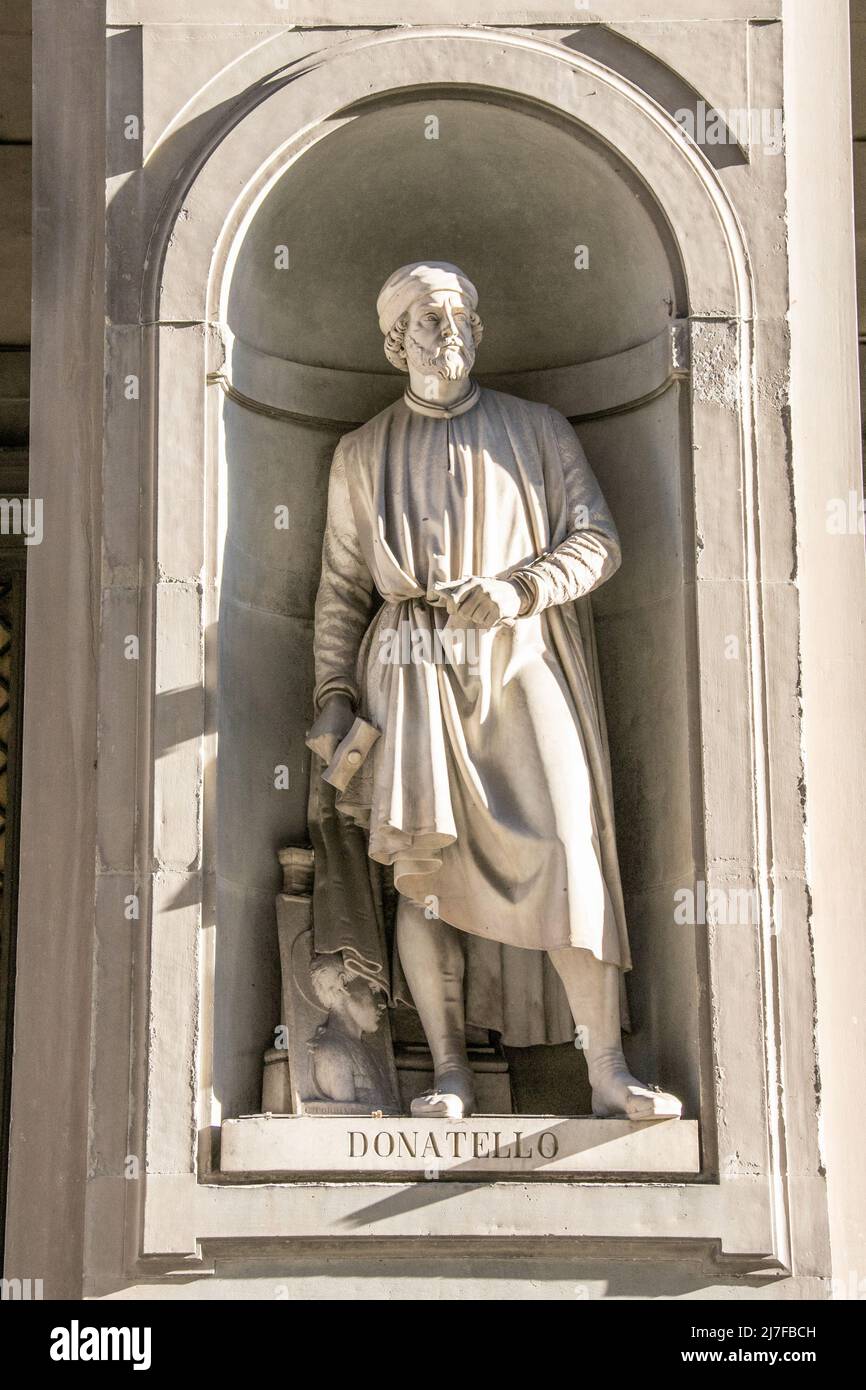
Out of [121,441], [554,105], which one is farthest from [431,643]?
[554,105]

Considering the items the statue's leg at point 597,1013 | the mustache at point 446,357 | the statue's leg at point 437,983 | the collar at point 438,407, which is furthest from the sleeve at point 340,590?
the statue's leg at point 597,1013

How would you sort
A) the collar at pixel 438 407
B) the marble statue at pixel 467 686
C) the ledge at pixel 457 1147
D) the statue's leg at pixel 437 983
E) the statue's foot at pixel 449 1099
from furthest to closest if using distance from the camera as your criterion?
the collar at pixel 438 407, the statue's leg at pixel 437 983, the marble statue at pixel 467 686, the statue's foot at pixel 449 1099, the ledge at pixel 457 1147

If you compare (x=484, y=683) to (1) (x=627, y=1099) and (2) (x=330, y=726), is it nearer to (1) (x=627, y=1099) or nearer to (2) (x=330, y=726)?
(2) (x=330, y=726)

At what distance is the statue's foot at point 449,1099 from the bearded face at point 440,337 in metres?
2.77

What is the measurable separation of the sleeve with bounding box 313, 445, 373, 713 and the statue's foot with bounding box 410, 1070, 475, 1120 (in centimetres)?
158

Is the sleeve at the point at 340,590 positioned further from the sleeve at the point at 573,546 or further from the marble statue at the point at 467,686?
the sleeve at the point at 573,546

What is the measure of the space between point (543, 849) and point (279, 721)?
4.51 ft

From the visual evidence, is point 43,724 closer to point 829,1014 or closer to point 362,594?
point 362,594

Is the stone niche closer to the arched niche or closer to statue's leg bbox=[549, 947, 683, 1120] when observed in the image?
the arched niche

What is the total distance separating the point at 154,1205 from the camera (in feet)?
38.4

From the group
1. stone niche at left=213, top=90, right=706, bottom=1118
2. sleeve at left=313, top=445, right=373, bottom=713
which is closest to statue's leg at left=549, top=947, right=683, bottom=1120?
stone niche at left=213, top=90, right=706, bottom=1118

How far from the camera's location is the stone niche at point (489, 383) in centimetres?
1252
